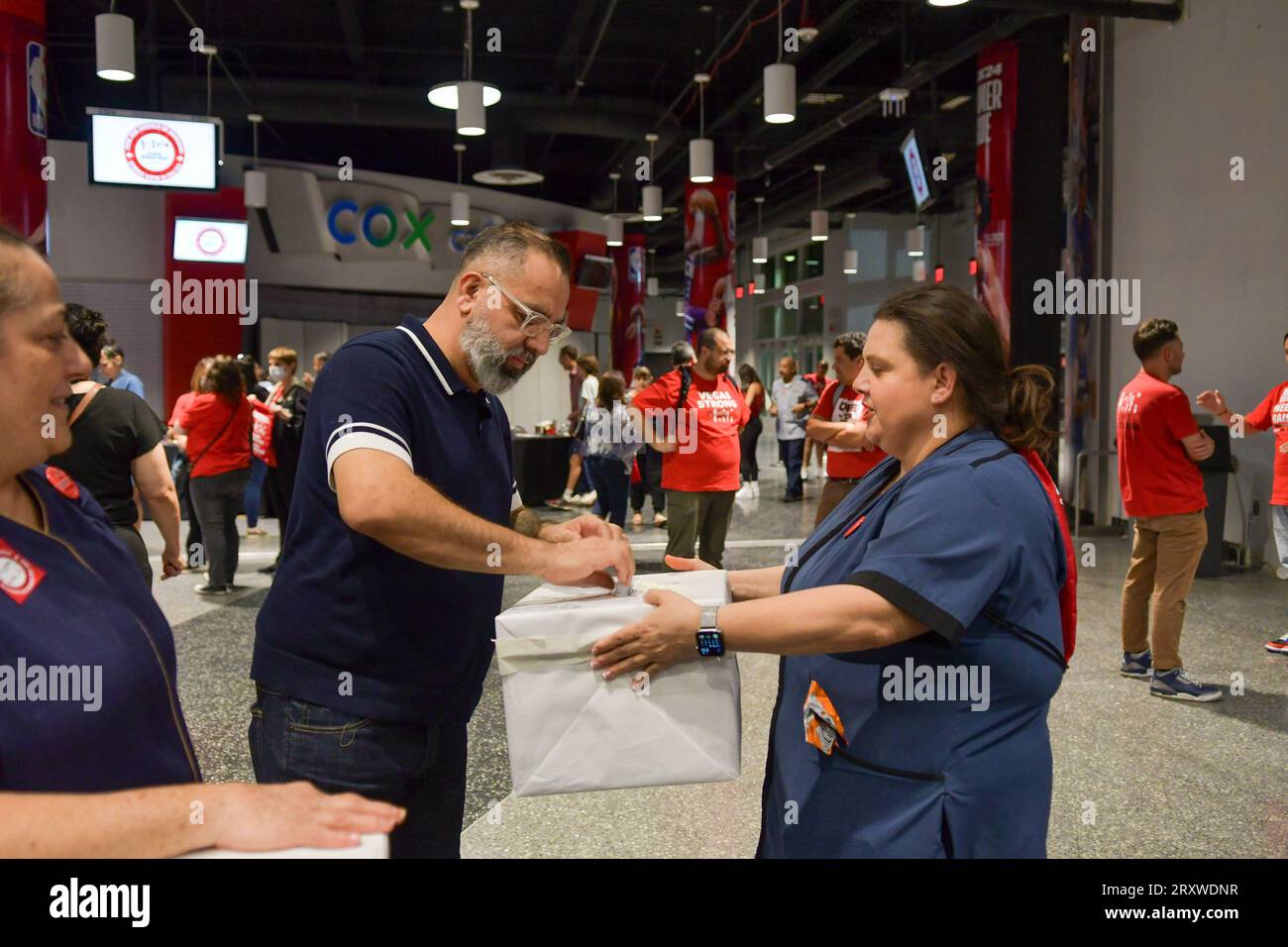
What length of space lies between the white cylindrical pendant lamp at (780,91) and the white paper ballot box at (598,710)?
8313mm

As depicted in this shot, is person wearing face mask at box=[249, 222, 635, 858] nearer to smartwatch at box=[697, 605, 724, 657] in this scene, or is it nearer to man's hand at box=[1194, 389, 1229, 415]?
smartwatch at box=[697, 605, 724, 657]

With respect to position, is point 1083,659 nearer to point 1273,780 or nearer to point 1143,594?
point 1143,594

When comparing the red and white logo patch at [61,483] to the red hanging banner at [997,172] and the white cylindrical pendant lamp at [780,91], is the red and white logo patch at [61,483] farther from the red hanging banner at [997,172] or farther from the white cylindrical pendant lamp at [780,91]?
the red hanging banner at [997,172]

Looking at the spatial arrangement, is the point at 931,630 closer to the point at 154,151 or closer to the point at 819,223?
the point at 154,151

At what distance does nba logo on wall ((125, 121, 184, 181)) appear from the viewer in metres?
9.91

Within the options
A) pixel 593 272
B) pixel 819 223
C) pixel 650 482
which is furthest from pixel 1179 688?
pixel 593 272

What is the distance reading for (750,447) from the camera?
13.9 meters

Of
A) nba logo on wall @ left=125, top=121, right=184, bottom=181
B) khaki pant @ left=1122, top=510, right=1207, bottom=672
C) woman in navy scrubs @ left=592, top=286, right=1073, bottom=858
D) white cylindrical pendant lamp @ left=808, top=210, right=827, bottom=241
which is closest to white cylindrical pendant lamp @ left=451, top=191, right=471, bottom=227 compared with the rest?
nba logo on wall @ left=125, top=121, right=184, bottom=181

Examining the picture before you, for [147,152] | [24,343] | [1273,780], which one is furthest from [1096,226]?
[24,343]

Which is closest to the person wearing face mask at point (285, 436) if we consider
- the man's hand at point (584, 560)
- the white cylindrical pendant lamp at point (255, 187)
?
the white cylindrical pendant lamp at point (255, 187)

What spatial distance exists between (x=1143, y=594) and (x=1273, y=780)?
1.48m

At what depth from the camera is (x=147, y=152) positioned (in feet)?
32.7

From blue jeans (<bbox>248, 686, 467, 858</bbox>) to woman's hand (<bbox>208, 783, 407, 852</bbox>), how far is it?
738 millimetres

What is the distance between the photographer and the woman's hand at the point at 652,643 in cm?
152
